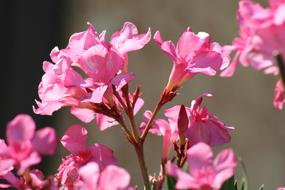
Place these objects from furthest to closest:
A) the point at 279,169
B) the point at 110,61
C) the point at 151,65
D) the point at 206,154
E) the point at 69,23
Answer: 1. the point at 69,23
2. the point at 151,65
3. the point at 279,169
4. the point at 110,61
5. the point at 206,154

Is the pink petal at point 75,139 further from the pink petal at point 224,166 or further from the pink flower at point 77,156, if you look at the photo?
the pink petal at point 224,166

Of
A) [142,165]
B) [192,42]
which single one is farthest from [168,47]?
[142,165]

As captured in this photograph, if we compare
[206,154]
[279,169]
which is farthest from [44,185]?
[279,169]

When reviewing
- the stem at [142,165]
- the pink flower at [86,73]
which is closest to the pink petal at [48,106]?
the pink flower at [86,73]

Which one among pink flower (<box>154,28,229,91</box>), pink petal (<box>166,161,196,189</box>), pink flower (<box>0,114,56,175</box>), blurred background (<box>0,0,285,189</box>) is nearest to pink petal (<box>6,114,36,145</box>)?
pink flower (<box>0,114,56,175</box>)

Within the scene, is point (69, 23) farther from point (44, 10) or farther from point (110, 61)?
point (110, 61)
